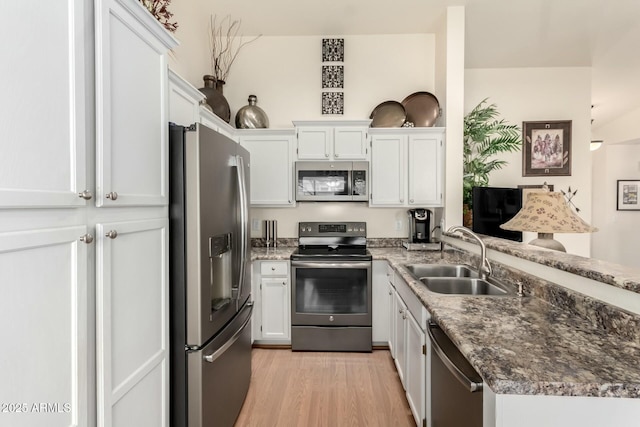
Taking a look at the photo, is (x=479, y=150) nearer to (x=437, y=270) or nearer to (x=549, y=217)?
(x=549, y=217)

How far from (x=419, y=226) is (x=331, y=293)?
1254 millimetres

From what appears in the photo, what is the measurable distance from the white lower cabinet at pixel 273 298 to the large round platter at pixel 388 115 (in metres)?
1.80

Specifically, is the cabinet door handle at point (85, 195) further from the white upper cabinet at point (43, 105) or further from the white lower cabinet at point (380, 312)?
the white lower cabinet at point (380, 312)

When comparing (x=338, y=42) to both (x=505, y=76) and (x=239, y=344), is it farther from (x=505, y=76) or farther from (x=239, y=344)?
(x=239, y=344)

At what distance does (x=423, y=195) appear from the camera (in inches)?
124

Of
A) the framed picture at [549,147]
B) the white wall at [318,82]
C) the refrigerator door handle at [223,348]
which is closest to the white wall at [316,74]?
the white wall at [318,82]

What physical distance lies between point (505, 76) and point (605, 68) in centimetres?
127

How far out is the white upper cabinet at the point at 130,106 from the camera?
100cm

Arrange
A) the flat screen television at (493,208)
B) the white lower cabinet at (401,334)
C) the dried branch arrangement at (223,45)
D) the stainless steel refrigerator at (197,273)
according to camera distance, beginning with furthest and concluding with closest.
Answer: the dried branch arrangement at (223,45) → the flat screen television at (493,208) → the white lower cabinet at (401,334) → the stainless steel refrigerator at (197,273)

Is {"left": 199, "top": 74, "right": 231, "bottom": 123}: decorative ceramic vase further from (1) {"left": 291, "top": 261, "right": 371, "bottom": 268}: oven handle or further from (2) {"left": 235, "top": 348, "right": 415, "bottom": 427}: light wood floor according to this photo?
(2) {"left": 235, "top": 348, "right": 415, "bottom": 427}: light wood floor

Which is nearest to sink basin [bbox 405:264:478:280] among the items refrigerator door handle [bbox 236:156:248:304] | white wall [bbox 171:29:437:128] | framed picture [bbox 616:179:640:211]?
refrigerator door handle [bbox 236:156:248:304]

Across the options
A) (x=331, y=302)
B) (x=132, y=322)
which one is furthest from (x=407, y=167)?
(x=132, y=322)

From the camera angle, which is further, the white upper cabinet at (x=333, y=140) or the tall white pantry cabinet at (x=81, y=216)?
the white upper cabinet at (x=333, y=140)

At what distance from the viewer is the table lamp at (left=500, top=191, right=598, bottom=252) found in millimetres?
1893
